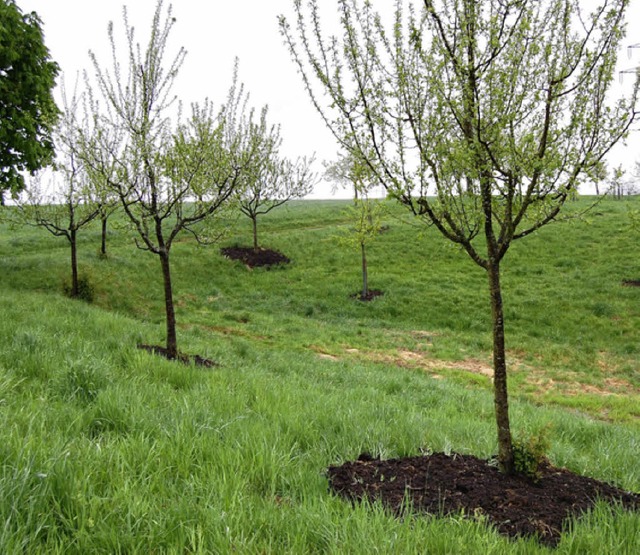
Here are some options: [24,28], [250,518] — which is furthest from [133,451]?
[24,28]

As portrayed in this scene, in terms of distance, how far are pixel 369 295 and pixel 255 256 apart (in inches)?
329

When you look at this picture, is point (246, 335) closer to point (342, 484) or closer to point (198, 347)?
point (198, 347)

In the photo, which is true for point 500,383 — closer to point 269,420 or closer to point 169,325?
point 269,420

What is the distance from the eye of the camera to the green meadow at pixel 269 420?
7.31ft

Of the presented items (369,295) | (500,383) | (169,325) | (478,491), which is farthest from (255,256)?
(478,491)

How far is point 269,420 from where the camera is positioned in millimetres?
4055

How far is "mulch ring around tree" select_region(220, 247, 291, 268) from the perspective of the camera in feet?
80.8

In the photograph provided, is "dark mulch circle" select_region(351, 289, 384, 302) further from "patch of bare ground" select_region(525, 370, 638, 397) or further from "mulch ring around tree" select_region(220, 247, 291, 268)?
"patch of bare ground" select_region(525, 370, 638, 397)

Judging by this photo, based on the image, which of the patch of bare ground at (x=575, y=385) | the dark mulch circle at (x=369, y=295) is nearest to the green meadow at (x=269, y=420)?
the patch of bare ground at (x=575, y=385)

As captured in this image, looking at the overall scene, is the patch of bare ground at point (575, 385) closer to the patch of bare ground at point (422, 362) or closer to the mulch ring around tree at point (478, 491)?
the patch of bare ground at point (422, 362)

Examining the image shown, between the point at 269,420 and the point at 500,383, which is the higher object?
the point at 500,383

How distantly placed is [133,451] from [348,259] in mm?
22767

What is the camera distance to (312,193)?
2766 cm

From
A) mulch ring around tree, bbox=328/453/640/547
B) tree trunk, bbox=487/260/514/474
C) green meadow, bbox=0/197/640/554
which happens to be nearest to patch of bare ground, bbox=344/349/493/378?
green meadow, bbox=0/197/640/554
